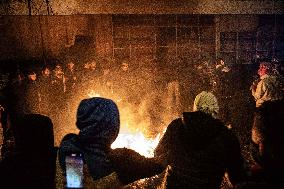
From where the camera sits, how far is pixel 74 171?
105 inches

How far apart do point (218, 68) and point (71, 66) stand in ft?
15.3

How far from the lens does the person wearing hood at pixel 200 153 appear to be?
13.1 ft

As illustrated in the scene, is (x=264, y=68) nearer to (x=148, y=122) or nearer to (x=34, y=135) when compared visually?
(x=148, y=122)

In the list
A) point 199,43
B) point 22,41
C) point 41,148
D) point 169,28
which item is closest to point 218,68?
point 199,43

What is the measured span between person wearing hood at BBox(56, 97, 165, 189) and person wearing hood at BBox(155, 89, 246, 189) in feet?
2.87

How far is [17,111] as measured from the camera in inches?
392

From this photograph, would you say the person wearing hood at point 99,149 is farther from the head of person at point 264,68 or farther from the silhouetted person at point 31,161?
the head of person at point 264,68

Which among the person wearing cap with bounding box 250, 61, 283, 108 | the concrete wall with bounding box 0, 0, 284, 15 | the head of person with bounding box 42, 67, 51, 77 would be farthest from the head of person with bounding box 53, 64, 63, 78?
the person wearing cap with bounding box 250, 61, 283, 108

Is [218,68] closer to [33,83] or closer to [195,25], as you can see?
[195,25]

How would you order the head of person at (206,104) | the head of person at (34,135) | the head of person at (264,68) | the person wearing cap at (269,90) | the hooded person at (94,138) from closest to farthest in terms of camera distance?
the hooded person at (94,138), the head of person at (34,135), the head of person at (206,104), the person wearing cap at (269,90), the head of person at (264,68)

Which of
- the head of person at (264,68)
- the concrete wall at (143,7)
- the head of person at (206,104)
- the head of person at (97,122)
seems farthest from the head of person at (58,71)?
the head of person at (97,122)

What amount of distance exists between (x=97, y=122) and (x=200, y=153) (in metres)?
1.48

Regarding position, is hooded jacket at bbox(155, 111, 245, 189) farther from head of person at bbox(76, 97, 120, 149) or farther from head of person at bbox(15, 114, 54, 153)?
head of person at bbox(15, 114, 54, 153)

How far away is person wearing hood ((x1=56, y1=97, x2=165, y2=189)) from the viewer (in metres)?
3.22
